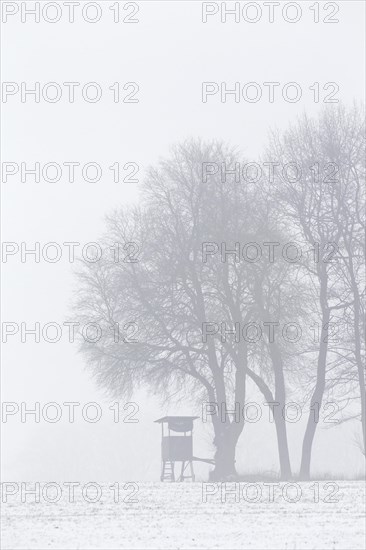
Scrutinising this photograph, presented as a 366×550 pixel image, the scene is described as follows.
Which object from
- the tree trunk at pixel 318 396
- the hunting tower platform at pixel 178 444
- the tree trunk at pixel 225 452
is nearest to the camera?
the tree trunk at pixel 318 396

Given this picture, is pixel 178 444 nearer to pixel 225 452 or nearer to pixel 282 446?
pixel 225 452

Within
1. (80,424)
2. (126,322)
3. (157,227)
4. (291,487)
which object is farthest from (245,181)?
(80,424)

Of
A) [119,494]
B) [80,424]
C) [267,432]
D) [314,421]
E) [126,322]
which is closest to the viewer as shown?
[119,494]

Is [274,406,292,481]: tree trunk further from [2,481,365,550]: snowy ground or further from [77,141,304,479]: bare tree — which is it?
[2,481,365,550]: snowy ground

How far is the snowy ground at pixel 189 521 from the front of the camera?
76.9 feet

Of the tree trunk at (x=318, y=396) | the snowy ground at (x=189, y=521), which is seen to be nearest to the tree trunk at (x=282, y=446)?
the tree trunk at (x=318, y=396)

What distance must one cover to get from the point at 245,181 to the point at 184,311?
20.2ft

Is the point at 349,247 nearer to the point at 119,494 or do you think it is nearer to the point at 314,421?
the point at 314,421

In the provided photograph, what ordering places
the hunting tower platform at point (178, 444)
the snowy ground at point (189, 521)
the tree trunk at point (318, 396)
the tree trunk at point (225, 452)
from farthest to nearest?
the hunting tower platform at point (178, 444) → the tree trunk at point (225, 452) → the tree trunk at point (318, 396) → the snowy ground at point (189, 521)

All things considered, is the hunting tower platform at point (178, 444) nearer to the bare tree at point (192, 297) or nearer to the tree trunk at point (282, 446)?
the bare tree at point (192, 297)

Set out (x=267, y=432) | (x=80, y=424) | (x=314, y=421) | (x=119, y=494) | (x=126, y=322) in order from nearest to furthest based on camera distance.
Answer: (x=119, y=494) < (x=314, y=421) < (x=126, y=322) < (x=267, y=432) < (x=80, y=424)

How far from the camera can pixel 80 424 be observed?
150m

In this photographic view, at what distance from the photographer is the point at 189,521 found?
27328 mm

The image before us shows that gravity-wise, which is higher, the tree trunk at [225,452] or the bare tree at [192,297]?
the bare tree at [192,297]
